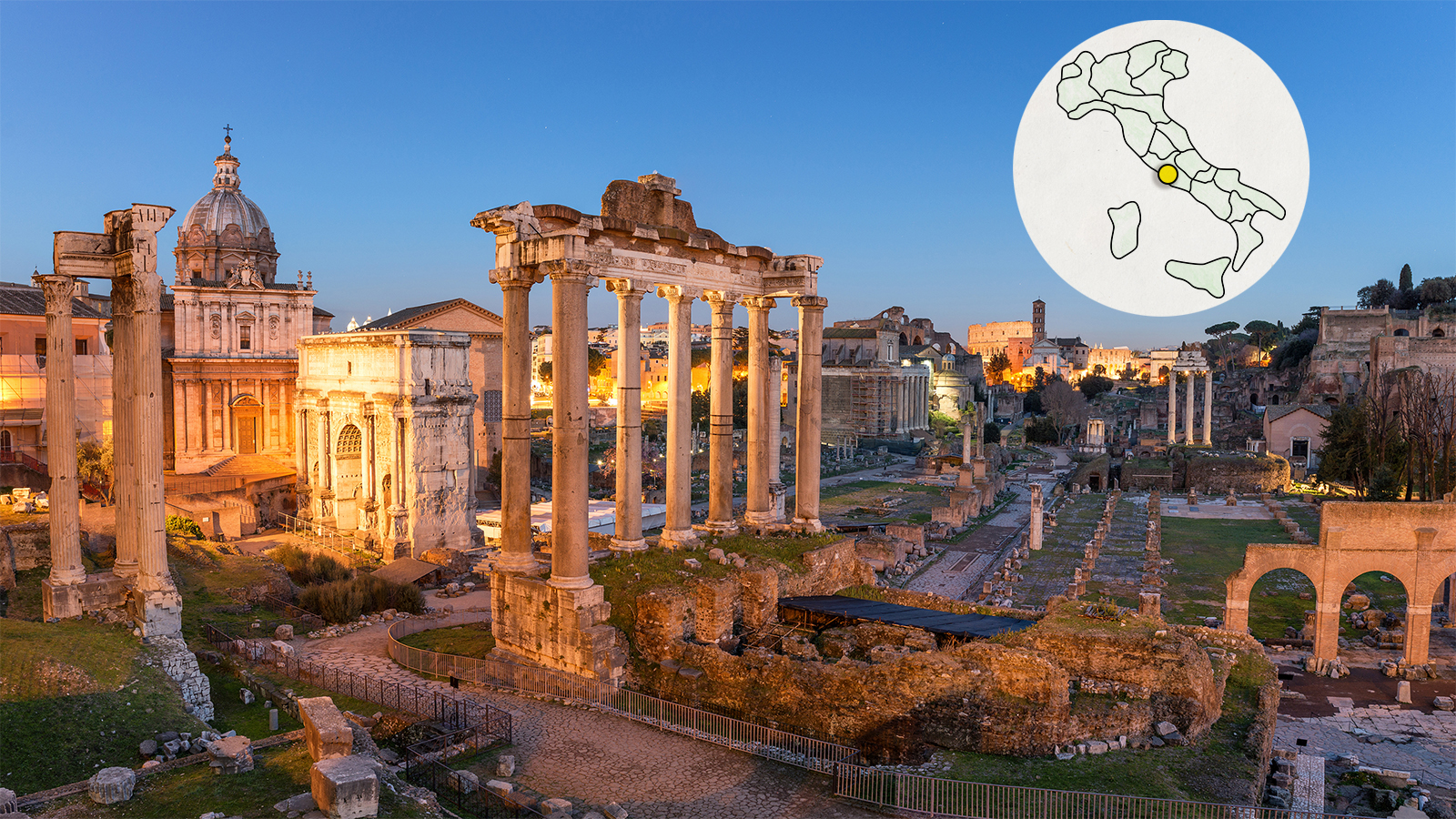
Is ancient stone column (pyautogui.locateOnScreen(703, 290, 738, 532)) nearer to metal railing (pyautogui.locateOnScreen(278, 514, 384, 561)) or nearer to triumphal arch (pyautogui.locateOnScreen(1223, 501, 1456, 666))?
triumphal arch (pyautogui.locateOnScreen(1223, 501, 1456, 666))

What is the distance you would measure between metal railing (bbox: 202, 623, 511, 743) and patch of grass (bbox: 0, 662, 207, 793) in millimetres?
2722

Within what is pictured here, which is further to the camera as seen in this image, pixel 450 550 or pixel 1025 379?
pixel 1025 379

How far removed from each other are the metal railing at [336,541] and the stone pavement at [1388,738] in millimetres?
25916

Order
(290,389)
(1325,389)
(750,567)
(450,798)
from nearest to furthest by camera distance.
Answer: (450,798)
(750,567)
(290,389)
(1325,389)

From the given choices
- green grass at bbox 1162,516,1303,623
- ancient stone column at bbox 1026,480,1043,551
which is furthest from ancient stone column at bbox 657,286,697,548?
ancient stone column at bbox 1026,480,1043,551

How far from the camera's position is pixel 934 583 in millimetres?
30031

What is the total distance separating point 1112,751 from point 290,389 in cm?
3935

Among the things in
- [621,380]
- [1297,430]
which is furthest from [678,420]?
[1297,430]

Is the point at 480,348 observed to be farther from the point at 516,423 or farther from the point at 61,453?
the point at 516,423

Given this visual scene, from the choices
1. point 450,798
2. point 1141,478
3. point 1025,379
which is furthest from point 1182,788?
point 1025,379

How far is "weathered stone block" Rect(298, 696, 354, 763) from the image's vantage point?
10125mm

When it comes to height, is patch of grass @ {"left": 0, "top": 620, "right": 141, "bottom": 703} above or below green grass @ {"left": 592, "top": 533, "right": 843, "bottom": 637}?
below

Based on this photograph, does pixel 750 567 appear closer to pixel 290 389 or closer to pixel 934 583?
pixel 934 583

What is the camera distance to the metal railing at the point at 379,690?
13.0 m
